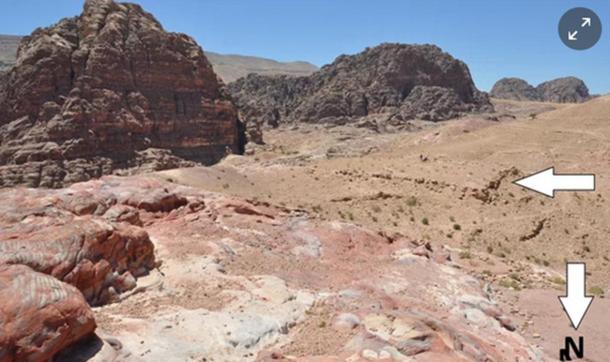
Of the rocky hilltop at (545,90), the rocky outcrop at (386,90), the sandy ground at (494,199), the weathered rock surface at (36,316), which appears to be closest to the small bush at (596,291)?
the sandy ground at (494,199)

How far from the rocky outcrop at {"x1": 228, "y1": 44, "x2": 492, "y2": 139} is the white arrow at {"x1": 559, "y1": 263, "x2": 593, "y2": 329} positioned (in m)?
52.9

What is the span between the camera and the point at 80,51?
1407 inches

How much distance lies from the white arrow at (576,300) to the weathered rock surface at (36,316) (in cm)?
1067

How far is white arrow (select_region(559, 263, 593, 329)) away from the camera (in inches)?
505

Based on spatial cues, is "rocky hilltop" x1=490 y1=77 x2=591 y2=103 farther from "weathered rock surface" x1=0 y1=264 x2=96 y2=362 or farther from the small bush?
"weathered rock surface" x1=0 y1=264 x2=96 y2=362

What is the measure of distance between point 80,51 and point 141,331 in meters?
32.6

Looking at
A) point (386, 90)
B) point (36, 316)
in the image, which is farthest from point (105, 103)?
point (386, 90)

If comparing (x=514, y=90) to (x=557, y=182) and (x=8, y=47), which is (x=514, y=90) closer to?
(x=557, y=182)

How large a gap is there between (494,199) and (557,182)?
402 cm

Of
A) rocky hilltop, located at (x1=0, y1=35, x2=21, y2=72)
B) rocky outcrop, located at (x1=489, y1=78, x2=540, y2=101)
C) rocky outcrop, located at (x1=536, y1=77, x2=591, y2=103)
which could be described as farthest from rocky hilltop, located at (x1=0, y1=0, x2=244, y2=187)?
rocky hilltop, located at (x1=0, y1=35, x2=21, y2=72)

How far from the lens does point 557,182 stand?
26.2m

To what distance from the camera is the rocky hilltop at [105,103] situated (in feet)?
108

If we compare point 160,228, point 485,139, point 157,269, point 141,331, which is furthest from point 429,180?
point 141,331

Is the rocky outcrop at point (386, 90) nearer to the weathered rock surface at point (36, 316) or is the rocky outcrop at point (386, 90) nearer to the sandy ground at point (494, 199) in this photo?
the sandy ground at point (494, 199)
